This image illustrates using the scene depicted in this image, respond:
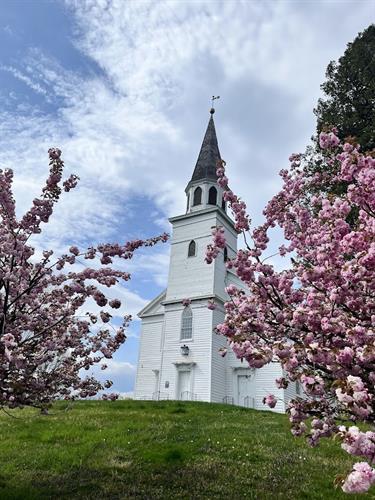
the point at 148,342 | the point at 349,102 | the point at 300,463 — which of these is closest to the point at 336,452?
the point at 300,463

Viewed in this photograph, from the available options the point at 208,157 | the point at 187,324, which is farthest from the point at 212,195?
the point at 187,324

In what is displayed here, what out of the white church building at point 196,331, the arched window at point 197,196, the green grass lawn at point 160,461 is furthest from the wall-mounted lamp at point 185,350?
the green grass lawn at point 160,461

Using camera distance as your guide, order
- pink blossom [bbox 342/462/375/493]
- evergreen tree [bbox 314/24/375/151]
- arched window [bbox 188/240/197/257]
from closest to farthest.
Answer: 1. pink blossom [bbox 342/462/375/493]
2. evergreen tree [bbox 314/24/375/151]
3. arched window [bbox 188/240/197/257]

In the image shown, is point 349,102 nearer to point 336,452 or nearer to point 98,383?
point 336,452

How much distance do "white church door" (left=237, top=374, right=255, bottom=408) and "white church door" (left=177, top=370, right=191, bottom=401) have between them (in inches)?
126

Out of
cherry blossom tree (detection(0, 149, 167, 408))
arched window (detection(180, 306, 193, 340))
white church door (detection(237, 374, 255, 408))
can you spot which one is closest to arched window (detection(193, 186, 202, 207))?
arched window (detection(180, 306, 193, 340))

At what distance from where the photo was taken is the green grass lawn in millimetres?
7820

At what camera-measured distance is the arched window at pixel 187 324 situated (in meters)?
28.4

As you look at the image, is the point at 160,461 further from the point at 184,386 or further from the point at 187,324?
the point at 187,324

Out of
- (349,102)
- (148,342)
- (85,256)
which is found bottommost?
(85,256)

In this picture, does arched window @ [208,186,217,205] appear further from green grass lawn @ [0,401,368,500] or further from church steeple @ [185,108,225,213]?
green grass lawn @ [0,401,368,500]

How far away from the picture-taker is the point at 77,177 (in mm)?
7902

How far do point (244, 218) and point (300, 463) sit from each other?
581cm

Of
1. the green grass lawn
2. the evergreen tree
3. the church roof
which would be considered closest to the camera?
the green grass lawn
